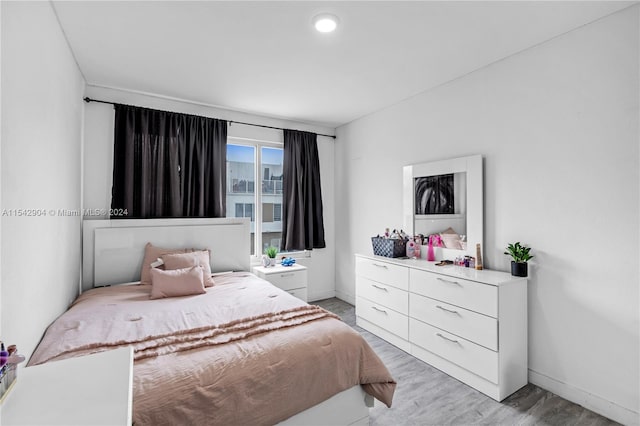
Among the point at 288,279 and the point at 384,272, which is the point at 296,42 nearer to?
the point at 384,272

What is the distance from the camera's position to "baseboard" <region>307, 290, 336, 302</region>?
4.53m

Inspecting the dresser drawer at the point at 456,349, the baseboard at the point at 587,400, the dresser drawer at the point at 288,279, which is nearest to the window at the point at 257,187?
the dresser drawer at the point at 288,279

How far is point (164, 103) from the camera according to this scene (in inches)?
135

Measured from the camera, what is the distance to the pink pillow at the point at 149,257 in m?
2.96

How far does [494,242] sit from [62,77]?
11.8ft

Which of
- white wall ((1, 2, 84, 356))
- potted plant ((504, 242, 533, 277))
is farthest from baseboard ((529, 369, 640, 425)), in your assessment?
white wall ((1, 2, 84, 356))

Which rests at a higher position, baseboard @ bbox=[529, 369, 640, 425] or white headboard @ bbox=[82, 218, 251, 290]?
white headboard @ bbox=[82, 218, 251, 290]

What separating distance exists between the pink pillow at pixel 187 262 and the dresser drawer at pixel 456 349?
2.00 metres

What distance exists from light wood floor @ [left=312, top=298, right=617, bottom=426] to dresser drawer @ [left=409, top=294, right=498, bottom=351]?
39 cm

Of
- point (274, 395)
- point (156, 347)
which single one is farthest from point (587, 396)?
point (156, 347)

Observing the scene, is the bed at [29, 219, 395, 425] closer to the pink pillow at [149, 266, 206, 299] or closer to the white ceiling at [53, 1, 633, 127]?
the pink pillow at [149, 266, 206, 299]

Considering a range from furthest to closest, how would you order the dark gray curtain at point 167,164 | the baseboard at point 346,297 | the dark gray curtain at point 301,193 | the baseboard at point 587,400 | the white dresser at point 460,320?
the baseboard at point 346,297
the dark gray curtain at point 301,193
the dark gray curtain at point 167,164
the white dresser at point 460,320
the baseboard at point 587,400

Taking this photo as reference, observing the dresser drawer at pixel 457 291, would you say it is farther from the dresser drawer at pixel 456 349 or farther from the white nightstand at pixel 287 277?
the white nightstand at pixel 287 277

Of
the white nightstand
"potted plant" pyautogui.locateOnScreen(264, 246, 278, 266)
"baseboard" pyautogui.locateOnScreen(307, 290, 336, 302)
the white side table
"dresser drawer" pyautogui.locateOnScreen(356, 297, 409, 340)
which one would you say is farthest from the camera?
"baseboard" pyautogui.locateOnScreen(307, 290, 336, 302)
